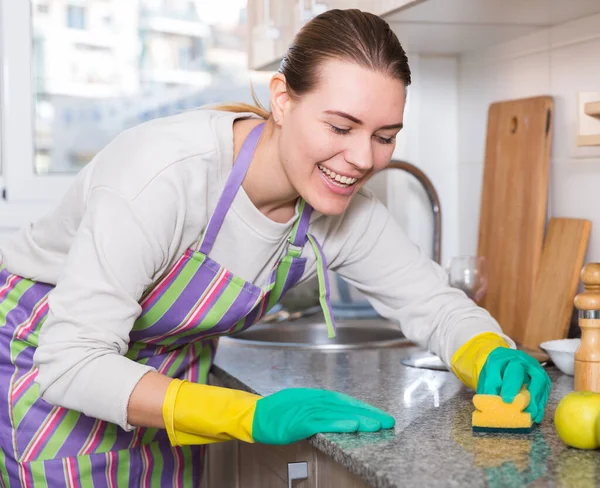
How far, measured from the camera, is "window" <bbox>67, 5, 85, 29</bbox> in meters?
2.75

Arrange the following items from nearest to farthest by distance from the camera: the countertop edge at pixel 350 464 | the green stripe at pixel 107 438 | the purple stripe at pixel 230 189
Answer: the countertop edge at pixel 350 464 → the purple stripe at pixel 230 189 → the green stripe at pixel 107 438

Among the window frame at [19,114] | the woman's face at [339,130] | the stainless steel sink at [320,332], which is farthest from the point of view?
the window frame at [19,114]

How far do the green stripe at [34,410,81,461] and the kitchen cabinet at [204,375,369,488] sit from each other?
0.98 feet

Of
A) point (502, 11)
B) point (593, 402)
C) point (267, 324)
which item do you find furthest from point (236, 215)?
point (267, 324)

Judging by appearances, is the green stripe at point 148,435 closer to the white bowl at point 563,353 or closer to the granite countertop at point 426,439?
the granite countertop at point 426,439

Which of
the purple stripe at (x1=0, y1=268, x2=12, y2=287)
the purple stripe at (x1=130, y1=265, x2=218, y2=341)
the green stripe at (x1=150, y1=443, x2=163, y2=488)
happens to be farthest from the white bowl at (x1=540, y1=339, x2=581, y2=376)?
the purple stripe at (x1=0, y1=268, x2=12, y2=287)

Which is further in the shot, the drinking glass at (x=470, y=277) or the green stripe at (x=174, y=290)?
the drinking glass at (x=470, y=277)

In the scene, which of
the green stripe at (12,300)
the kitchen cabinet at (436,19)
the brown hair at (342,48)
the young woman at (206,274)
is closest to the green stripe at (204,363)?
the young woman at (206,274)

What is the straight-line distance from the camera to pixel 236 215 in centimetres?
133

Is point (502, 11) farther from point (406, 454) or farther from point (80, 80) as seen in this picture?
point (80, 80)

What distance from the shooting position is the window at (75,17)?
9.01ft

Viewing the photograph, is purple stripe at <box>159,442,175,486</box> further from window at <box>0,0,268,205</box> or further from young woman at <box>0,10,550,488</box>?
window at <box>0,0,268,205</box>

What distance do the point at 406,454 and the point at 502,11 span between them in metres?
0.97

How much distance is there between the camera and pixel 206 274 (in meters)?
1.34
